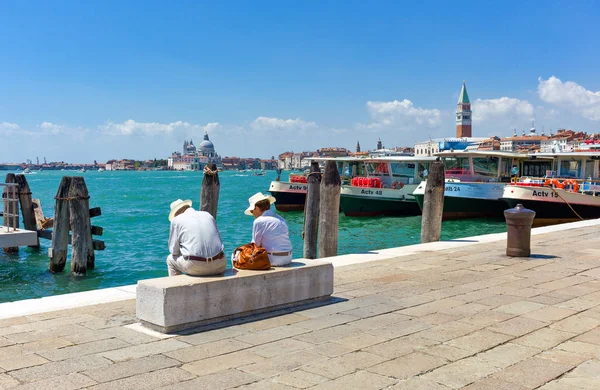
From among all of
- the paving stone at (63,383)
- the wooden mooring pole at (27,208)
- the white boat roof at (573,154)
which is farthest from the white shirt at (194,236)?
the white boat roof at (573,154)

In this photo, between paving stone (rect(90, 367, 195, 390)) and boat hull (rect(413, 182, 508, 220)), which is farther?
boat hull (rect(413, 182, 508, 220))

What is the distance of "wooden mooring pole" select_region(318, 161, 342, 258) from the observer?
1306 cm

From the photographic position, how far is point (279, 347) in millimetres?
5488

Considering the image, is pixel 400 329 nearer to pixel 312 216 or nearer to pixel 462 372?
pixel 462 372

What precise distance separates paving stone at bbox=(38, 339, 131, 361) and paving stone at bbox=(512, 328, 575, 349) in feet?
11.7

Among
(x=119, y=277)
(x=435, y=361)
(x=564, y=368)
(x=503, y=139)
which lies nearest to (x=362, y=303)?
(x=435, y=361)

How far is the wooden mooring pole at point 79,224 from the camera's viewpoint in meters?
13.6

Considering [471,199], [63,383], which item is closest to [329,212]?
[63,383]

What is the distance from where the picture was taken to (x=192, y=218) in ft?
20.7

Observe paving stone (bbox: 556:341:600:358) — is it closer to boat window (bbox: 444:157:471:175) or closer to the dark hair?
the dark hair

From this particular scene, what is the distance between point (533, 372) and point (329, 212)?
8.38m

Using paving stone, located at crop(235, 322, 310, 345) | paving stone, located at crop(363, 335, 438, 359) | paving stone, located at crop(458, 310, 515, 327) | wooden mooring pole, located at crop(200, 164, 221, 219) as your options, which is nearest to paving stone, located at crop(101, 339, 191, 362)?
paving stone, located at crop(235, 322, 310, 345)

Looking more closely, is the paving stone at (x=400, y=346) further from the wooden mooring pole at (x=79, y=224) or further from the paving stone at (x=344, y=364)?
the wooden mooring pole at (x=79, y=224)

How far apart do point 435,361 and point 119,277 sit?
1198 cm
